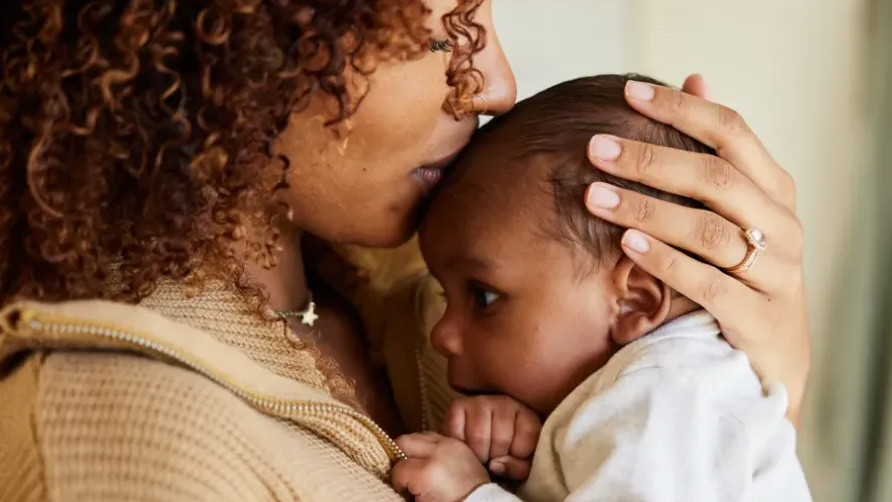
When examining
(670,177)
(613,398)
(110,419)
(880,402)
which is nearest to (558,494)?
(613,398)

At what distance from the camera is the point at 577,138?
981 mm

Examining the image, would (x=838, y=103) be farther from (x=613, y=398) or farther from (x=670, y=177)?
(x=613, y=398)

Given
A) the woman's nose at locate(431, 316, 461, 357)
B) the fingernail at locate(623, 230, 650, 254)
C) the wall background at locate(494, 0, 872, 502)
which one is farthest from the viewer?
the wall background at locate(494, 0, 872, 502)

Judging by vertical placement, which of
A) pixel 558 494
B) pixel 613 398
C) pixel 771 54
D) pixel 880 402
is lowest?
pixel 880 402

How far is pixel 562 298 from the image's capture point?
967 mm

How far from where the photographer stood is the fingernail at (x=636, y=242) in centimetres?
94

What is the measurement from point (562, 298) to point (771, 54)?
0.94 meters

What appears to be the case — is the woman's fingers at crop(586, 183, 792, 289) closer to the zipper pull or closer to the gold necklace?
the gold necklace

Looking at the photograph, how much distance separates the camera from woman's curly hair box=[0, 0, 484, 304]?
28.1 inches

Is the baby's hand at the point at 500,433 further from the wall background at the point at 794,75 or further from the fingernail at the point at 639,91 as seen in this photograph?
the wall background at the point at 794,75

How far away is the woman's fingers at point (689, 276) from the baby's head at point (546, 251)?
0.02m

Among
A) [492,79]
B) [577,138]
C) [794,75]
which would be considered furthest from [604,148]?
[794,75]

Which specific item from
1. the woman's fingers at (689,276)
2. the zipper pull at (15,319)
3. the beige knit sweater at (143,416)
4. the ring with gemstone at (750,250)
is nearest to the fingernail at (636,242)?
the woman's fingers at (689,276)

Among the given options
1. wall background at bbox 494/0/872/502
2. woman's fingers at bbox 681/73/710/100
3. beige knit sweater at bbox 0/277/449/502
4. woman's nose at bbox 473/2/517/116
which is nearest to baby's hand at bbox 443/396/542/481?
beige knit sweater at bbox 0/277/449/502
